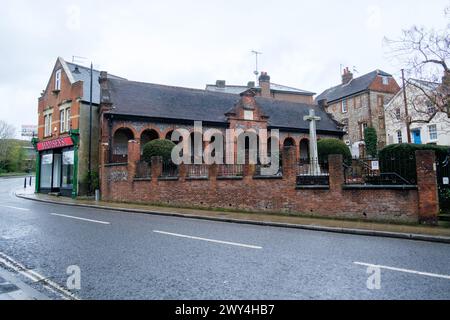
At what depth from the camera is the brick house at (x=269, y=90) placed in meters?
44.0

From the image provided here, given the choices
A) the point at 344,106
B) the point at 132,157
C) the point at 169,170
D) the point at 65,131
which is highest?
the point at 344,106

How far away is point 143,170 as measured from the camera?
764 inches

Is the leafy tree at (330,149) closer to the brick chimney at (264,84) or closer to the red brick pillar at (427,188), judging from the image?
the red brick pillar at (427,188)

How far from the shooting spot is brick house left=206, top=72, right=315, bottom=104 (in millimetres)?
44006

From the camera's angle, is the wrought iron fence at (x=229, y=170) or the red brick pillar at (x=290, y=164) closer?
the red brick pillar at (x=290, y=164)

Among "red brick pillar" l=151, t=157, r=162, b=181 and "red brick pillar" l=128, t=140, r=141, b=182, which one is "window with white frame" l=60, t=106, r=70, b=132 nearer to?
"red brick pillar" l=128, t=140, r=141, b=182

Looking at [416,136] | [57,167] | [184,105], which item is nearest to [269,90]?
[416,136]

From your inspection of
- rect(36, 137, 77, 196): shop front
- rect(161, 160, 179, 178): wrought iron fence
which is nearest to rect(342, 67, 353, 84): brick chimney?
rect(161, 160, 179, 178): wrought iron fence

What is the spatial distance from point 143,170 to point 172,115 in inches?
276

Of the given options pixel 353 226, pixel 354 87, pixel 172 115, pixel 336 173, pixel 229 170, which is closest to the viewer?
pixel 353 226

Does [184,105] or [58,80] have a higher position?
[58,80]

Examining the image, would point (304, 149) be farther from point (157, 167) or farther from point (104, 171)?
point (104, 171)

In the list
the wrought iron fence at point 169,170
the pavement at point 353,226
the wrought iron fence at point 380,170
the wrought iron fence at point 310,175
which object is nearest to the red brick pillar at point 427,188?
the pavement at point 353,226

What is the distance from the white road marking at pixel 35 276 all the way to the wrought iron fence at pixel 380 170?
1094 cm
